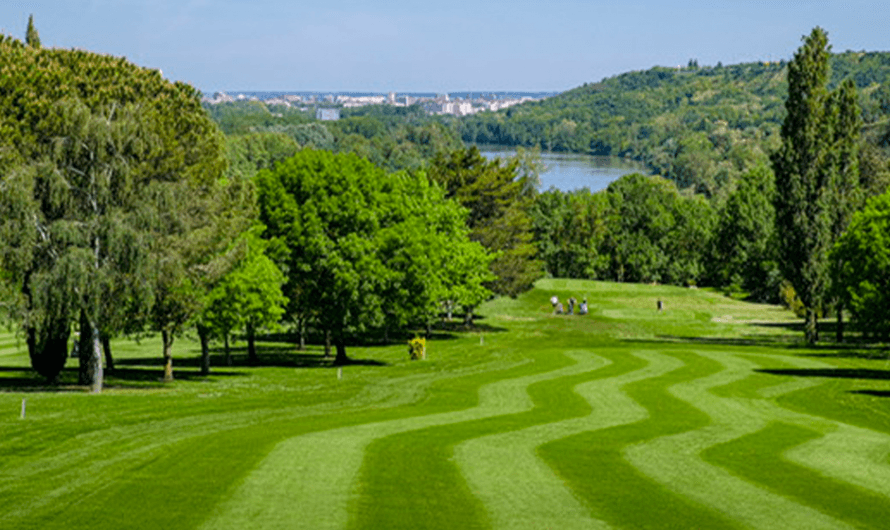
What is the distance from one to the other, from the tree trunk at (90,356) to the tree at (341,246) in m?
14.6

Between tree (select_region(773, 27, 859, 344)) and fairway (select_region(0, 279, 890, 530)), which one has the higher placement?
tree (select_region(773, 27, 859, 344))

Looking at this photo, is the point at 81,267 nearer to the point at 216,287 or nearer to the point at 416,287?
the point at 216,287

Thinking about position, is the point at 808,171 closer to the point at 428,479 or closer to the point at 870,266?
the point at 870,266

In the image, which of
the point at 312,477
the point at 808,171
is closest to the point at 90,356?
the point at 312,477

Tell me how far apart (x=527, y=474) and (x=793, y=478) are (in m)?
6.31

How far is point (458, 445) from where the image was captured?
28047 mm

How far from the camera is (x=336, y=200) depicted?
199 ft

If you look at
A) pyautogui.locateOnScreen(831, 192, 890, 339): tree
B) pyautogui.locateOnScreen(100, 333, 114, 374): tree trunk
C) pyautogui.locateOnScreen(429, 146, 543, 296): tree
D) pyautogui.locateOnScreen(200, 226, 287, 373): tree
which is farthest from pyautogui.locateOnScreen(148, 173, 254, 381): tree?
pyautogui.locateOnScreen(429, 146, 543, 296): tree

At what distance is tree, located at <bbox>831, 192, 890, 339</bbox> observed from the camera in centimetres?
5319

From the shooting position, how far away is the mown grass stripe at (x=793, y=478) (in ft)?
67.1

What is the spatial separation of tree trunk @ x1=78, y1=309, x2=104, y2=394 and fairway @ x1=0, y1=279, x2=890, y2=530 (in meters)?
1.22

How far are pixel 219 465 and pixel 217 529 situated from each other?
659cm

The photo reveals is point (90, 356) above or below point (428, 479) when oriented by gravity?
above

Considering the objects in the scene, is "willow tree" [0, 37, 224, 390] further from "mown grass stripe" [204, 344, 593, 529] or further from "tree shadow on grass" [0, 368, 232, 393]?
"mown grass stripe" [204, 344, 593, 529]
